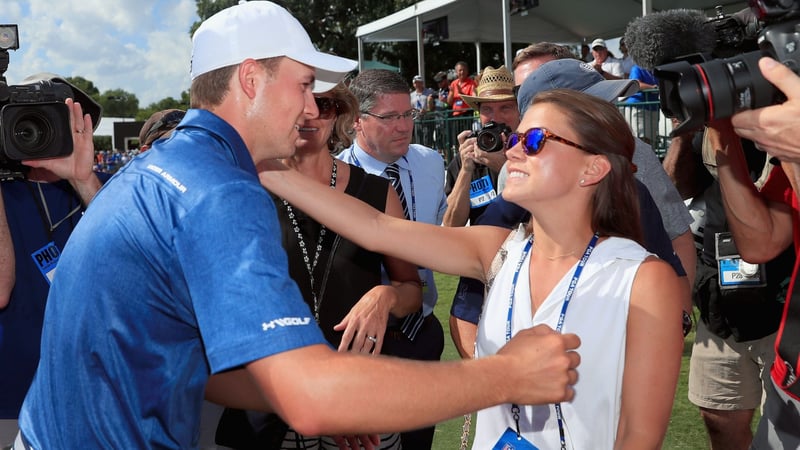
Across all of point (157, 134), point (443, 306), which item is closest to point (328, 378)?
point (157, 134)

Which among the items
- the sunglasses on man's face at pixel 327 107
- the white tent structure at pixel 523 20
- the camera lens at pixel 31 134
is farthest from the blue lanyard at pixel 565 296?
the white tent structure at pixel 523 20

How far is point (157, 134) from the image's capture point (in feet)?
13.8

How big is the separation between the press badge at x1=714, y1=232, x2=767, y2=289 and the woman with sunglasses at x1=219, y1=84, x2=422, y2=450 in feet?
4.85

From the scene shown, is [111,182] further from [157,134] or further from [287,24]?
[157,134]

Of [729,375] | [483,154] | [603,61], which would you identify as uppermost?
[603,61]

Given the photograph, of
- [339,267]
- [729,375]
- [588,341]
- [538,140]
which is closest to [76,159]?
[339,267]

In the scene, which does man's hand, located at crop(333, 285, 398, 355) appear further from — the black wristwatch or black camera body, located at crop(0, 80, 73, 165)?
black camera body, located at crop(0, 80, 73, 165)

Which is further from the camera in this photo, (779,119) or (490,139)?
(490,139)

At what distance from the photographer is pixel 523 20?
68.1 ft

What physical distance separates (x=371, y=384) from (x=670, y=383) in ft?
3.71

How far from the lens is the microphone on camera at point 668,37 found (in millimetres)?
3061

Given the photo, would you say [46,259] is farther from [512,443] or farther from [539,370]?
[539,370]

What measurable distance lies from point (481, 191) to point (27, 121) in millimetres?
2658

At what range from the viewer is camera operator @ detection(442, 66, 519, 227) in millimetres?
4535
